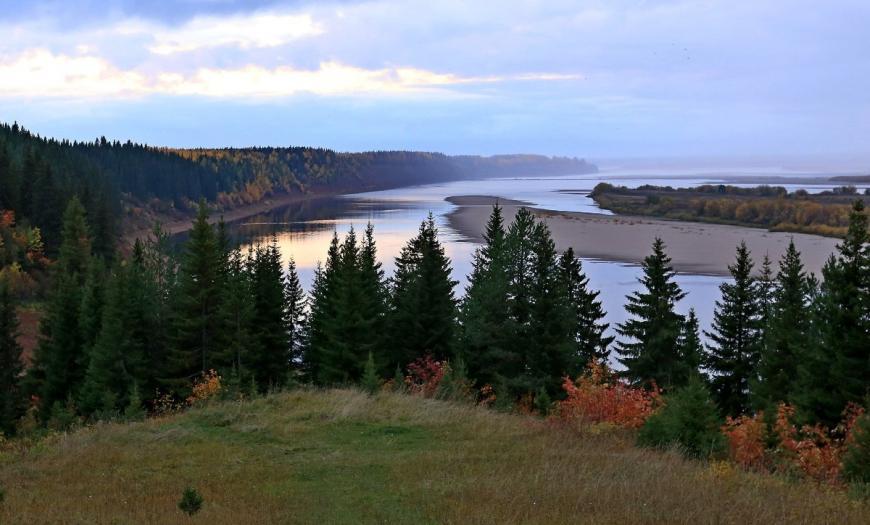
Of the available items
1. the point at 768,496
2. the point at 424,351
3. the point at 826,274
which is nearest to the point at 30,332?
the point at 424,351

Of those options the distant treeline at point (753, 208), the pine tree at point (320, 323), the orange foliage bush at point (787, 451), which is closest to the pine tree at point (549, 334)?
the orange foliage bush at point (787, 451)

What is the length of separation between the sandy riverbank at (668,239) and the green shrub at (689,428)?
51895 mm

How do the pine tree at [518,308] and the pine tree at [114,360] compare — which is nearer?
the pine tree at [518,308]

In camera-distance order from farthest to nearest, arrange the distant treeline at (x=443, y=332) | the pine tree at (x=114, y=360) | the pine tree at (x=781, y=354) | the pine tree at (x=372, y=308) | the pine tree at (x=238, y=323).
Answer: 1. the pine tree at (x=238, y=323)
2. the pine tree at (x=372, y=308)
3. the pine tree at (x=114, y=360)
4. the pine tree at (x=781, y=354)
5. the distant treeline at (x=443, y=332)

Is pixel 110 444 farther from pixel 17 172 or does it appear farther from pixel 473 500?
pixel 17 172

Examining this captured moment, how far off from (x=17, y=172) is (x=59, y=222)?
8504 mm

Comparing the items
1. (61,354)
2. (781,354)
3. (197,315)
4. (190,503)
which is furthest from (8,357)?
(781,354)

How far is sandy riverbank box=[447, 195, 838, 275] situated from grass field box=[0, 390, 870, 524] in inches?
2105

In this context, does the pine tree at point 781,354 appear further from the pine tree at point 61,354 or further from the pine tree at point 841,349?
the pine tree at point 61,354

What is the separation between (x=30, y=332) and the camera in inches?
2243

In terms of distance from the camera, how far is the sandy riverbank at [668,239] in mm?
71319

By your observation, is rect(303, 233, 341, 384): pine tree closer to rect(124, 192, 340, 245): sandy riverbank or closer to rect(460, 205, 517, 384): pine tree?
rect(460, 205, 517, 384): pine tree

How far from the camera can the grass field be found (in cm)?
979

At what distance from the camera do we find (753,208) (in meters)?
112
